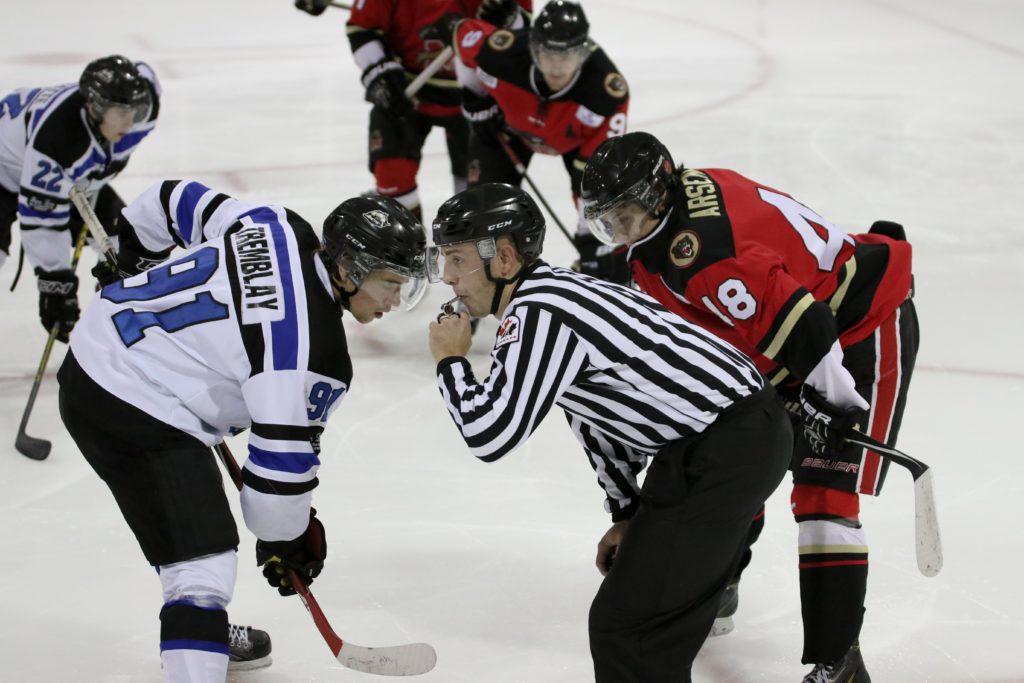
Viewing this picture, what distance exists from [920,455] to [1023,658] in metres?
0.93

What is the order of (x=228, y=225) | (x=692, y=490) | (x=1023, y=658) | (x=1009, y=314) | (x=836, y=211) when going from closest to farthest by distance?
(x=692, y=490)
(x=228, y=225)
(x=1023, y=658)
(x=1009, y=314)
(x=836, y=211)

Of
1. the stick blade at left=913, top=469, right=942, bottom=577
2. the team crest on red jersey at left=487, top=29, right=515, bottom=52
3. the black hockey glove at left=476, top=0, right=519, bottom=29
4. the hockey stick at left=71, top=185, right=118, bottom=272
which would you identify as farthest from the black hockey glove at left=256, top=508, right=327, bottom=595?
the black hockey glove at left=476, top=0, right=519, bottom=29

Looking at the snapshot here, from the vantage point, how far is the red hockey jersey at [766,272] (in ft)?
7.21

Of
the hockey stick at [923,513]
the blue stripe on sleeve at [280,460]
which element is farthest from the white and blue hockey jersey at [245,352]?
the hockey stick at [923,513]

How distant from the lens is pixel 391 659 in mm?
2309

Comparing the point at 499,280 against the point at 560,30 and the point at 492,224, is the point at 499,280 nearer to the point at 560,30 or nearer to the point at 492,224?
the point at 492,224

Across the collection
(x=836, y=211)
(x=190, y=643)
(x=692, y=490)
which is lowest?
(x=836, y=211)

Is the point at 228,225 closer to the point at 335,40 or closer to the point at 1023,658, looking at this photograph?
the point at 1023,658

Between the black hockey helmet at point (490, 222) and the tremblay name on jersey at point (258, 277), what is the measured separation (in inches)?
10.7

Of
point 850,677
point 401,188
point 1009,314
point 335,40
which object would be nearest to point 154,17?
point 335,40

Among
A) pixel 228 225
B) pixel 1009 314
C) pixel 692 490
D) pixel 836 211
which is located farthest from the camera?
pixel 836 211

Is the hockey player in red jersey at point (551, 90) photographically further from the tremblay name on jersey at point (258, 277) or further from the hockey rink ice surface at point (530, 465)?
the tremblay name on jersey at point (258, 277)

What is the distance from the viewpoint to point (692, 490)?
196 centimetres

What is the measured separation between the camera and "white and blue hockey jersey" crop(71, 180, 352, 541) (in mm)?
1985
